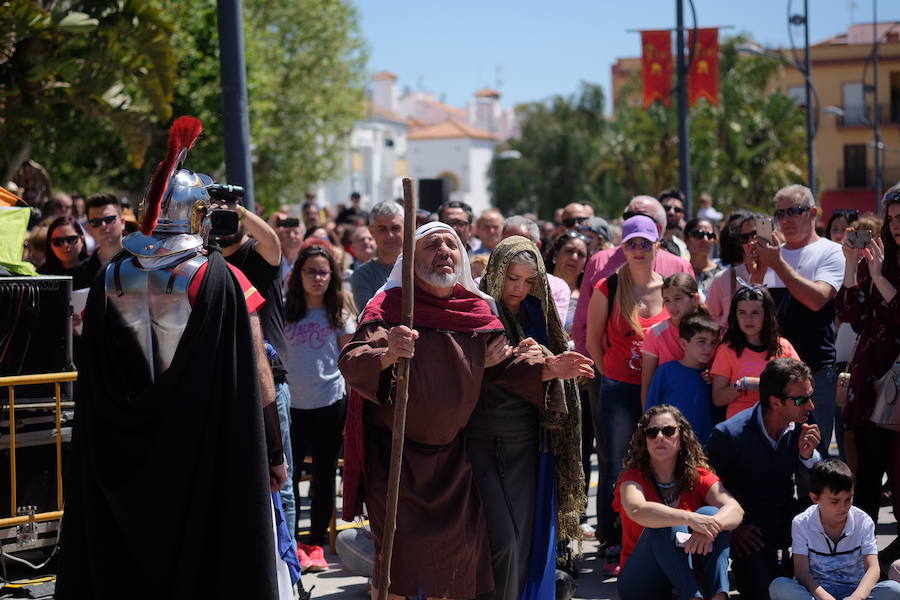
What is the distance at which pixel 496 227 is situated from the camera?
9961 mm

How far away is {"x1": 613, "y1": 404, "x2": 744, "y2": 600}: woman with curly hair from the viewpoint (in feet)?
19.8

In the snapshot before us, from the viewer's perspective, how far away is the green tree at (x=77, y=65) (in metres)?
13.4

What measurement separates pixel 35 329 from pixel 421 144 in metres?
102

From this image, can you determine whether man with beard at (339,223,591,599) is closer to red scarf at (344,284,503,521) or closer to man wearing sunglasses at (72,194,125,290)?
red scarf at (344,284,503,521)

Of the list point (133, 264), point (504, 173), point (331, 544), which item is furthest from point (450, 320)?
point (504, 173)

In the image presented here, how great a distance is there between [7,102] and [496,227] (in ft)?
22.7

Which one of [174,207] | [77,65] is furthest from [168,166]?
[77,65]

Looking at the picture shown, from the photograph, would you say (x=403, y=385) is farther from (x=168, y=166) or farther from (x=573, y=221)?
(x=573, y=221)

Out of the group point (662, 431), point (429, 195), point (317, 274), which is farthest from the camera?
point (429, 195)

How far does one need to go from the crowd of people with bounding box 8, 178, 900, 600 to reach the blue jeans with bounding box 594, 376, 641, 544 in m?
0.01

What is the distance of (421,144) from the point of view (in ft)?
354

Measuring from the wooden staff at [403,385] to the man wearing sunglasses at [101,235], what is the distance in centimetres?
321

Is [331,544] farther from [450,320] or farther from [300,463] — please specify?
[450,320]

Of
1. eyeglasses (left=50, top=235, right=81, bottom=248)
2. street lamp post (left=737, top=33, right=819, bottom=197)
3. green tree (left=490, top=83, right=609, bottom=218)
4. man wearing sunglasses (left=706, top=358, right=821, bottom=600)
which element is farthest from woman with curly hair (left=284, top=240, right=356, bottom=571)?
green tree (left=490, top=83, right=609, bottom=218)
